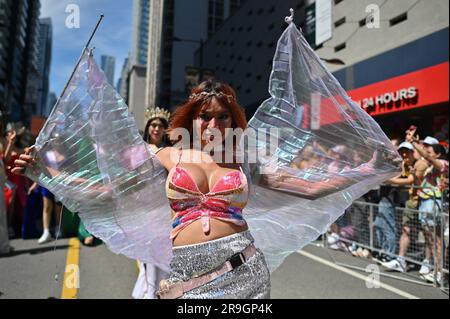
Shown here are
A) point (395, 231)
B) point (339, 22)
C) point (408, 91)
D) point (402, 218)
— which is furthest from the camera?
point (408, 91)

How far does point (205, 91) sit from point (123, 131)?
477 millimetres

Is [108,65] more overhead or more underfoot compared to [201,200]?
more overhead

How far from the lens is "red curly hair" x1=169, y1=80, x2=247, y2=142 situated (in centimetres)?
174

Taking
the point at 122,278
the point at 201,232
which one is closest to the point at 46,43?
the point at 201,232

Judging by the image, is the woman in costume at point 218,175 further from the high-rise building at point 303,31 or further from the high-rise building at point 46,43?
the high-rise building at point 46,43

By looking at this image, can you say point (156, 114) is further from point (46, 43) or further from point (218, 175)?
point (218, 175)

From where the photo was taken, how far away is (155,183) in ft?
6.29

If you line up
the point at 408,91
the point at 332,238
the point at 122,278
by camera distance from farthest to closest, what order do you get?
1. the point at 408,91
2. the point at 332,238
3. the point at 122,278

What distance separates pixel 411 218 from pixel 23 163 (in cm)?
486

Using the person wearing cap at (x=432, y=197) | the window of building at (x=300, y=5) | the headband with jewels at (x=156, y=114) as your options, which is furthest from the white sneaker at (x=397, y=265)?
the window of building at (x=300, y=5)

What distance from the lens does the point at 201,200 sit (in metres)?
1.61

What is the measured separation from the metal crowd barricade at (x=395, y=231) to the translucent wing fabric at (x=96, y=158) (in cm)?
304

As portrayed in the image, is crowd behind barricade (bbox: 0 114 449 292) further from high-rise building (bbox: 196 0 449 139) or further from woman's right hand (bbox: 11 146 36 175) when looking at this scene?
woman's right hand (bbox: 11 146 36 175)

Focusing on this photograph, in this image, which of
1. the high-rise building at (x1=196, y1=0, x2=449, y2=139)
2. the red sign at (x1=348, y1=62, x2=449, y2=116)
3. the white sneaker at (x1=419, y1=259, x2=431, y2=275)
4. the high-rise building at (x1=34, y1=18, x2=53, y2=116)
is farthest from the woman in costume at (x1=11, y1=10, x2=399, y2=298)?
the red sign at (x1=348, y1=62, x2=449, y2=116)
